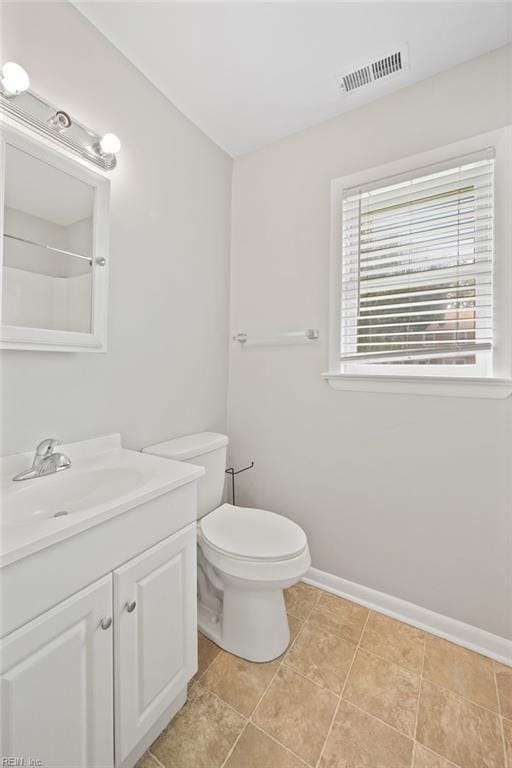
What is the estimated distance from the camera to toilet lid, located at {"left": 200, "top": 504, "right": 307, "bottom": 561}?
1293mm

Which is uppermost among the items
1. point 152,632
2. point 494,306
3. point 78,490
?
point 494,306

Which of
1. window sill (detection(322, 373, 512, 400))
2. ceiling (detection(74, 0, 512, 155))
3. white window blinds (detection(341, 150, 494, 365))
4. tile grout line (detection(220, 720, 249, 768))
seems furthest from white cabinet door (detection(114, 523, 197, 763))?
ceiling (detection(74, 0, 512, 155))

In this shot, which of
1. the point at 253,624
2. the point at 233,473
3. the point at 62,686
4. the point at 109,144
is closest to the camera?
the point at 62,686

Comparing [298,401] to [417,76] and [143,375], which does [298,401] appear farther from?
[417,76]

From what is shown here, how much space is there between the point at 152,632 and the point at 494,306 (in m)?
1.71

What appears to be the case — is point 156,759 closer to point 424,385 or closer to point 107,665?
point 107,665

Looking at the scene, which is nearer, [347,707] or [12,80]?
[12,80]

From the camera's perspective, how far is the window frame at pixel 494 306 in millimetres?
1328

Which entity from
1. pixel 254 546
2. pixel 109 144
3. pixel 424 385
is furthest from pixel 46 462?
pixel 424 385

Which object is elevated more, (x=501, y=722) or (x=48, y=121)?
(x=48, y=121)

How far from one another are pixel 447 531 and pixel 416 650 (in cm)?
51

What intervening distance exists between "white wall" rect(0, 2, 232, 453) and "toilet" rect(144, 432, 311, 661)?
32 centimetres

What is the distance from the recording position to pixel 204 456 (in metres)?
1.59

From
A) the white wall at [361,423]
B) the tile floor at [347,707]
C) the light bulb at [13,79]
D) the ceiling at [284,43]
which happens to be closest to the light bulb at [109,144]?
the light bulb at [13,79]
